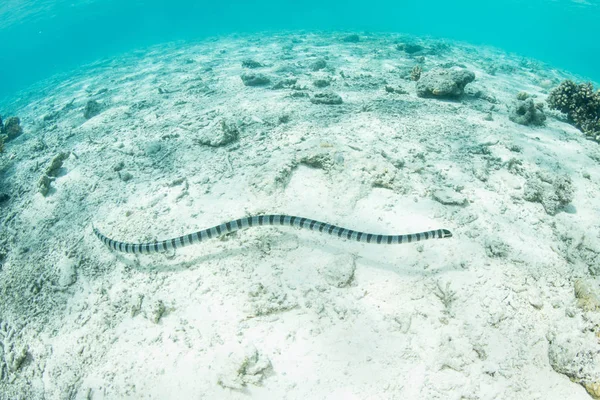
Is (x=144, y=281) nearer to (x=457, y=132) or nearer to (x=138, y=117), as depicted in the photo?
(x=457, y=132)

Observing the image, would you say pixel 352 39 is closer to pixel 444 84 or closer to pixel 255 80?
pixel 255 80

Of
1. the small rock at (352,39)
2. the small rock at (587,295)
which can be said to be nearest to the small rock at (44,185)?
the small rock at (587,295)


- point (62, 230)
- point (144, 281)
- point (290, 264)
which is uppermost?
point (290, 264)

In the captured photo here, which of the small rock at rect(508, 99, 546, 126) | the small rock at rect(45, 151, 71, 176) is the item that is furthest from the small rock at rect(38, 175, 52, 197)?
the small rock at rect(508, 99, 546, 126)

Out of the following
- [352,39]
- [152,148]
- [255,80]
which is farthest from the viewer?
[352,39]

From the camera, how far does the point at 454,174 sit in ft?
14.3

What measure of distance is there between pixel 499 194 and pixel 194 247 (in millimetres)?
3858

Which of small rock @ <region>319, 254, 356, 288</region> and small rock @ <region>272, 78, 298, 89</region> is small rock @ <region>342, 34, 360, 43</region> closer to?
small rock @ <region>272, 78, 298, 89</region>

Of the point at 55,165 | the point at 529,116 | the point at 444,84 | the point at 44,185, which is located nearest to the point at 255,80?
the point at 444,84

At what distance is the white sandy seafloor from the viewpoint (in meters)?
2.57

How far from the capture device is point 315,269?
3.33 m

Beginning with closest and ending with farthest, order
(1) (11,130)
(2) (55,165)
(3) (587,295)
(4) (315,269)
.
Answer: (3) (587,295)
(4) (315,269)
(2) (55,165)
(1) (11,130)

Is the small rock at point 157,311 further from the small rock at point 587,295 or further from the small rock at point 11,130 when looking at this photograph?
the small rock at point 11,130

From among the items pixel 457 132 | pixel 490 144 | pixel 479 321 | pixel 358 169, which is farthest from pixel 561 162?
pixel 479 321
